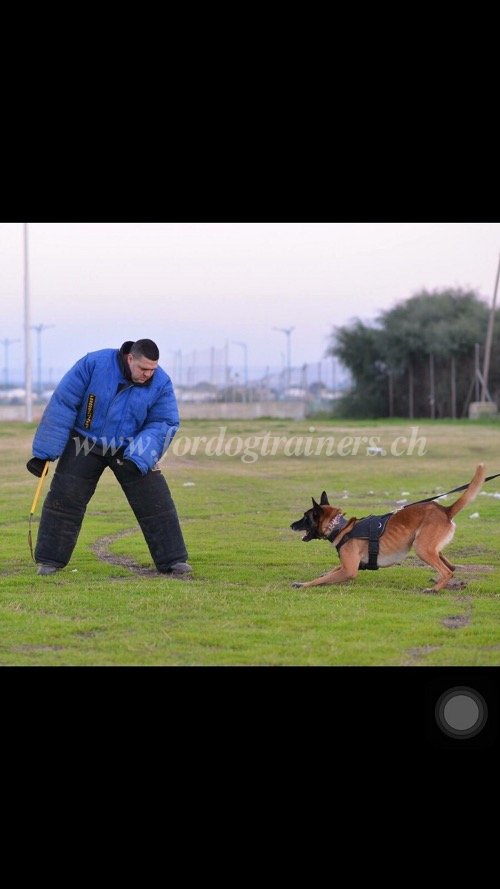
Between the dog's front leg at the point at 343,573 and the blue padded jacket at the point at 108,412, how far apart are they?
1.20 m

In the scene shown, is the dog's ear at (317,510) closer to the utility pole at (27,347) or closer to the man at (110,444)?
the man at (110,444)

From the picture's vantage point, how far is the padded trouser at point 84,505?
6969 millimetres

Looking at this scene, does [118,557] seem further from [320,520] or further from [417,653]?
[417,653]

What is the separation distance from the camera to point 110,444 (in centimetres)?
694

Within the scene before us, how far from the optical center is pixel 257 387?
12453 mm

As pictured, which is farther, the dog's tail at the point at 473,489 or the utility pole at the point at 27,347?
the utility pole at the point at 27,347

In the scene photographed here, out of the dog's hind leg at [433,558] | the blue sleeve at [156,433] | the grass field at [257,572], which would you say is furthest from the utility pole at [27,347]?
the dog's hind leg at [433,558]

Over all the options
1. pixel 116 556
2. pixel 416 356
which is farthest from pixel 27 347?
pixel 416 356

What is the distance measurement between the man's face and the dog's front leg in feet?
4.79
